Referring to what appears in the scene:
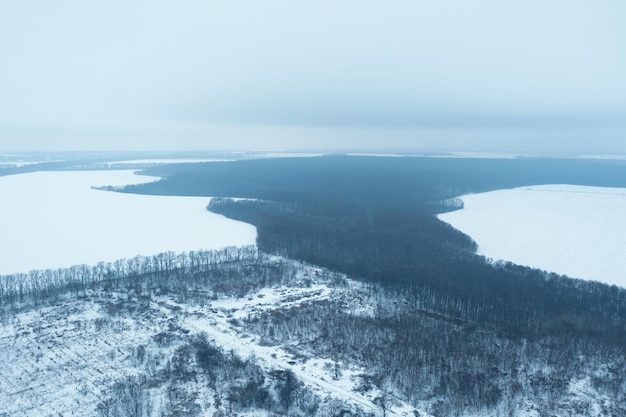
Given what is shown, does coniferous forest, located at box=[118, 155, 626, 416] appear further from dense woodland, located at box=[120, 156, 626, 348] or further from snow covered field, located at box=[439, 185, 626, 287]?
snow covered field, located at box=[439, 185, 626, 287]

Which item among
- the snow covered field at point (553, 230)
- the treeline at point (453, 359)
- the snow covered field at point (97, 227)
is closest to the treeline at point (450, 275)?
the treeline at point (453, 359)

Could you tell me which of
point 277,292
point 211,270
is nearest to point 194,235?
point 211,270

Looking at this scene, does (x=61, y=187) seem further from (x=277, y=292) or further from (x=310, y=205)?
(x=277, y=292)

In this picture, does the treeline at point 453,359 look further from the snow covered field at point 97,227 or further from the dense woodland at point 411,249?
the snow covered field at point 97,227

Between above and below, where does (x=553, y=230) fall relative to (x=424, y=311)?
above

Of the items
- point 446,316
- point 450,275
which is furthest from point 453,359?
point 450,275

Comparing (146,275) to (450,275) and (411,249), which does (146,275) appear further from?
(411,249)

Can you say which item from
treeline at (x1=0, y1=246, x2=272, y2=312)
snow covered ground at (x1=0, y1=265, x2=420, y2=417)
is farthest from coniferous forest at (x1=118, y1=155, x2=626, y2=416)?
treeline at (x1=0, y1=246, x2=272, y2=312)
